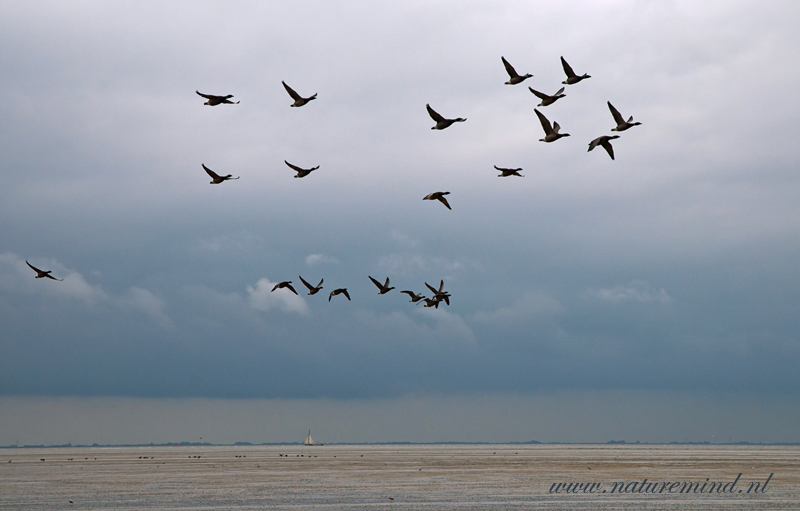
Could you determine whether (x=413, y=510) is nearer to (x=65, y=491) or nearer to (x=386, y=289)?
(x=386, y=289)

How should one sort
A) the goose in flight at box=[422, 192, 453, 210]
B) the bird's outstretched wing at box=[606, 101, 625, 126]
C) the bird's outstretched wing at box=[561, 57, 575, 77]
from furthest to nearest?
the goose in flight at box=[422, 192, 453, 210], the bird's outstretched wing at box=[606, 101, 625, 126], the bird's outstretched wing at box=[561, 57, 575, 77]

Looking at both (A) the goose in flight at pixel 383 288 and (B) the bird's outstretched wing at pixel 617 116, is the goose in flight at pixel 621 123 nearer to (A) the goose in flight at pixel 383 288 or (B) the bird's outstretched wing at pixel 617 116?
(B) the bird's outstretched wing at pixel 617 116

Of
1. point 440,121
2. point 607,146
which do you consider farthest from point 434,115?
point 607,146

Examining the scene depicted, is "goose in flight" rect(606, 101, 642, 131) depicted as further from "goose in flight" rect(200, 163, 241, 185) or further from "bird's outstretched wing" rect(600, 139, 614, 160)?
"goose in flight" rect(200, 163, 241, 185)

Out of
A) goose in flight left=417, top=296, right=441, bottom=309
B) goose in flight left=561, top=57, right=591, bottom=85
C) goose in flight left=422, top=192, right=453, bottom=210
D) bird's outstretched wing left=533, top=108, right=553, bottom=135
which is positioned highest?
goose in flight left=561, top=57, right=591, bottom=85

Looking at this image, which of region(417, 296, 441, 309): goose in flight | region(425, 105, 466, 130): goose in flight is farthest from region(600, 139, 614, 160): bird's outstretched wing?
region(417, 296, 441, 309): goose in flight

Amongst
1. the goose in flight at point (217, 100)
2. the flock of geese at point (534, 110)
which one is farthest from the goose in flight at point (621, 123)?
the goose in flight at point (217, 100)

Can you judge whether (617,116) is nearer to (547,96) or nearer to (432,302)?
(547,96)

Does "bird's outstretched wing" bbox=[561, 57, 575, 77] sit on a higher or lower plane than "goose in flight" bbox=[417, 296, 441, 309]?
higher

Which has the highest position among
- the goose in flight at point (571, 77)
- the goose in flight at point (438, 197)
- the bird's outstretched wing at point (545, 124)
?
the goose in flight at point (571, 77)

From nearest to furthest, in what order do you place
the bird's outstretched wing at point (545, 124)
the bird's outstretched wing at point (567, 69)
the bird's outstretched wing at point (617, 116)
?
the bird's outstretched wing at point (567, 69) → the bird's outstretched wing at point (617, 116) → the bird's outstretched wing at point (545, 124)

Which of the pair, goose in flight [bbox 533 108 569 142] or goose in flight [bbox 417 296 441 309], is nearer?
goose in flight [bbox 533 108 569 142]

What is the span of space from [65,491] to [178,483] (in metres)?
13.0

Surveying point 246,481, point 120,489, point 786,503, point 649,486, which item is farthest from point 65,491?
point 786,503
